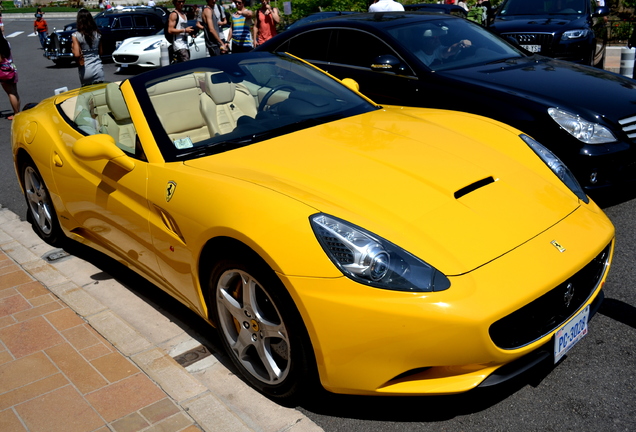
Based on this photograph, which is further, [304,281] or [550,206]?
[550,206]

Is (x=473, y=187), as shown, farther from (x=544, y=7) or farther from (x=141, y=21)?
(x=141, y=21)

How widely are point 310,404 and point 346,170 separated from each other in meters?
1.11

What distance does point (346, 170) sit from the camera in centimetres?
307

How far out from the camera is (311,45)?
21.7 ft

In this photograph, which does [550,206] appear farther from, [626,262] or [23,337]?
[23,337]

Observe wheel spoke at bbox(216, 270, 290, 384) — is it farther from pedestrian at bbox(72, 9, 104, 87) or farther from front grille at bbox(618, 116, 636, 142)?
→ pedestrian at bbox(72, 9, 104, 87)

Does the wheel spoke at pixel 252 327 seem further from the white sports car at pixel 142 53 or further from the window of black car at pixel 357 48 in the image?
the white sports car at pixel 142 53

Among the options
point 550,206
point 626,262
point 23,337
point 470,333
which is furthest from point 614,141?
point 23,337

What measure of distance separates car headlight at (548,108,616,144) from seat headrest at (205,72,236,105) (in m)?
2.39

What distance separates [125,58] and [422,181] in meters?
13.6

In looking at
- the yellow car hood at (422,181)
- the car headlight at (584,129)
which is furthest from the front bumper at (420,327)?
the car headlight at (584,129)

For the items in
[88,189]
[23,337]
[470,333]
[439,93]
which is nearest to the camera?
[470,333]

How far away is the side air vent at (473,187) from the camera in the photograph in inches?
115

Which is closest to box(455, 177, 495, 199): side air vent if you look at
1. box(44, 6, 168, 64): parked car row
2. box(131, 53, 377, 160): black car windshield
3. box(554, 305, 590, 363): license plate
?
box(554, 305, 590, 363): license plate
